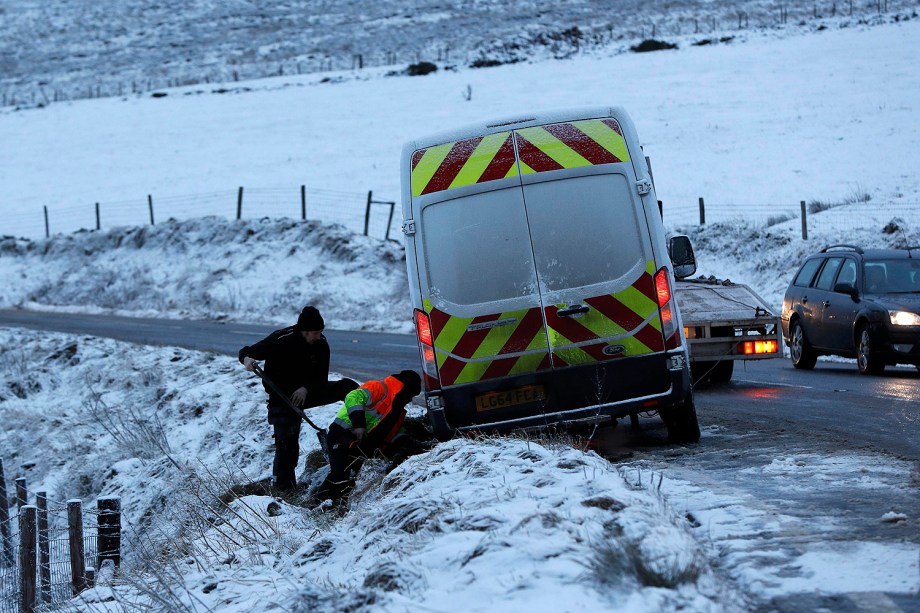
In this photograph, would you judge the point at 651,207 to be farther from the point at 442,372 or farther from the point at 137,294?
the point at 137,294

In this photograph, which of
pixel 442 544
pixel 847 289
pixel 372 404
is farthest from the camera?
pixel 847 289

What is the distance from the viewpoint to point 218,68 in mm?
74562

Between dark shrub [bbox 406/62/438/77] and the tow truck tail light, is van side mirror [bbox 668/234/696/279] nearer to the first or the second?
the tow truck tail light

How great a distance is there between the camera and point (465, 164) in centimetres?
845

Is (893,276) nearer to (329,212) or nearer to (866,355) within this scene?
(866,355)

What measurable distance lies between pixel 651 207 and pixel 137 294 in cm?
2902

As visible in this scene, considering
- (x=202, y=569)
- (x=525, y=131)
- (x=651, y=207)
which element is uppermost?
(x=525, y=131)

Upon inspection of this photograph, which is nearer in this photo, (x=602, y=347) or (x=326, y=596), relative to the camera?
(x=326, y=596)

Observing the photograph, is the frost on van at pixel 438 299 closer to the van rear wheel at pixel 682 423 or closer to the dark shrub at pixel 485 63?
the van rear wheel at pixel 682 423

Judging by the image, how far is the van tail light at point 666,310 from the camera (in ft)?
27.1

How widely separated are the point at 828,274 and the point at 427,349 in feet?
29.4

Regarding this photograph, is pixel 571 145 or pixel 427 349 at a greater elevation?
pixel 571 145

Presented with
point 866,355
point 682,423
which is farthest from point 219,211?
point 682,423

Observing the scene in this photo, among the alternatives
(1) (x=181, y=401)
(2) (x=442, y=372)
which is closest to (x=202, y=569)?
(2) (x=442, y=372)
